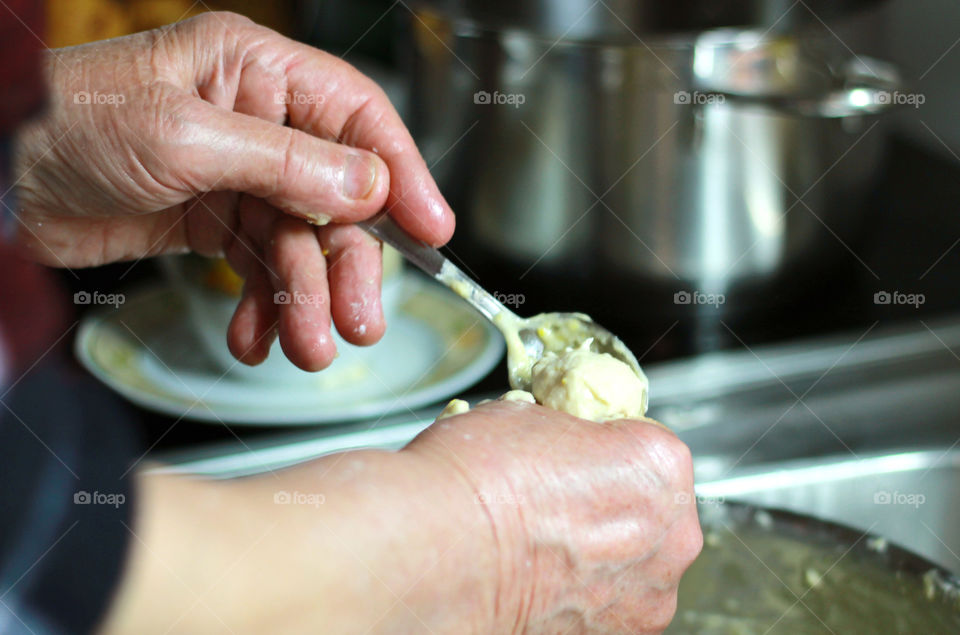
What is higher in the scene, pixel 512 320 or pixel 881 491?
pixel 512 320

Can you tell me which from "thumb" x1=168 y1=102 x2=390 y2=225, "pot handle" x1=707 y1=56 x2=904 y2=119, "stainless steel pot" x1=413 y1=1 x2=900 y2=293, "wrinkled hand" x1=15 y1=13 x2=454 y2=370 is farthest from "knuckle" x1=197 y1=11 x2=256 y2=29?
"pot handle" x1=707 y1=56 x2=904 y2=119

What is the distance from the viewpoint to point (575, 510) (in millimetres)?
550

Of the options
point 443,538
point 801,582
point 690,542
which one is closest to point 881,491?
point 801,582

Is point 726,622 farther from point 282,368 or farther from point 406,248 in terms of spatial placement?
point 282,368

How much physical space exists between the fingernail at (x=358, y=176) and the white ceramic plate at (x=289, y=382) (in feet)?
1.20

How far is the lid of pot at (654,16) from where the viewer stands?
3.39ft

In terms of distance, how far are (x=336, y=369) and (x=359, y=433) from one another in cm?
14

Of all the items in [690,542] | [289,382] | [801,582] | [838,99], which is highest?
[838,99]

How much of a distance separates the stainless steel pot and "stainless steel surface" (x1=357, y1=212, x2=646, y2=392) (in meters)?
0.36

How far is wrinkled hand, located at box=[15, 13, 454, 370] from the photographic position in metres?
0.67

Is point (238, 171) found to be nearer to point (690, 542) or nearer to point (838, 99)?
point (690, 542)

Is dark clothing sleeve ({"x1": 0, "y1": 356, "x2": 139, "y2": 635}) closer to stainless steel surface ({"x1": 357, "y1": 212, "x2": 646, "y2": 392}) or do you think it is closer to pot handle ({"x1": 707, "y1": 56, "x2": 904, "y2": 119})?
stainless steel surface ({"x1": 357, "y1": 212, "x2": 646, "y2": 392})

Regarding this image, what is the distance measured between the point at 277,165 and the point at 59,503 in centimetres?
38

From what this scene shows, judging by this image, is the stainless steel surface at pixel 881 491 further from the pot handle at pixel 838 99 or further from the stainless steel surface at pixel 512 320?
the pot handle at pixel 838 99
